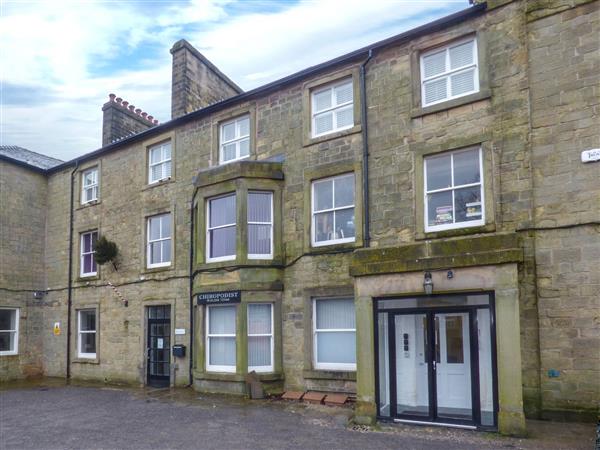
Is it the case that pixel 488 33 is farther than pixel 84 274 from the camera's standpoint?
No

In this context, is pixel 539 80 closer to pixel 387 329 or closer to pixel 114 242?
pixel 387 329

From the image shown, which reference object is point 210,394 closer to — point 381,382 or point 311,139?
point 381,382

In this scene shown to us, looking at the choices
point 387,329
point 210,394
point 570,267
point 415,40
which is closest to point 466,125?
point 415,40

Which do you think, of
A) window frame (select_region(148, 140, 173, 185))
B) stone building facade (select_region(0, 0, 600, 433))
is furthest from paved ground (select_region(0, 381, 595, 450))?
window frame (select_region(148, 140, 173, 185))

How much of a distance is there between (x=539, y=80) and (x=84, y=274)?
1601 cm

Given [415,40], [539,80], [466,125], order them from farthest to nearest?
[415,40], [466,125], [539,80]

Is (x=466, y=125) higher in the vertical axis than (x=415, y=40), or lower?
lower

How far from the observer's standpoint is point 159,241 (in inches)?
664

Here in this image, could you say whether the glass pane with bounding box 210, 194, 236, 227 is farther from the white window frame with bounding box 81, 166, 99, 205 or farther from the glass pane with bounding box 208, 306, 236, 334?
the white window frame with bounding box 81, 166, 99, 205

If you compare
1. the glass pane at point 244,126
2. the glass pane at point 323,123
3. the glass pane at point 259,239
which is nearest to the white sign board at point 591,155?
the glass pane at point 323,123

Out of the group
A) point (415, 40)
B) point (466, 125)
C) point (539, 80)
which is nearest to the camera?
point (539, 80)

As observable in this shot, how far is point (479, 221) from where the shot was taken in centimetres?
1088

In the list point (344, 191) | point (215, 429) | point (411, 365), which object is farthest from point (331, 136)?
point (215, 429)

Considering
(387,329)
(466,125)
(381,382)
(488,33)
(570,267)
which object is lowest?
(381,382)
